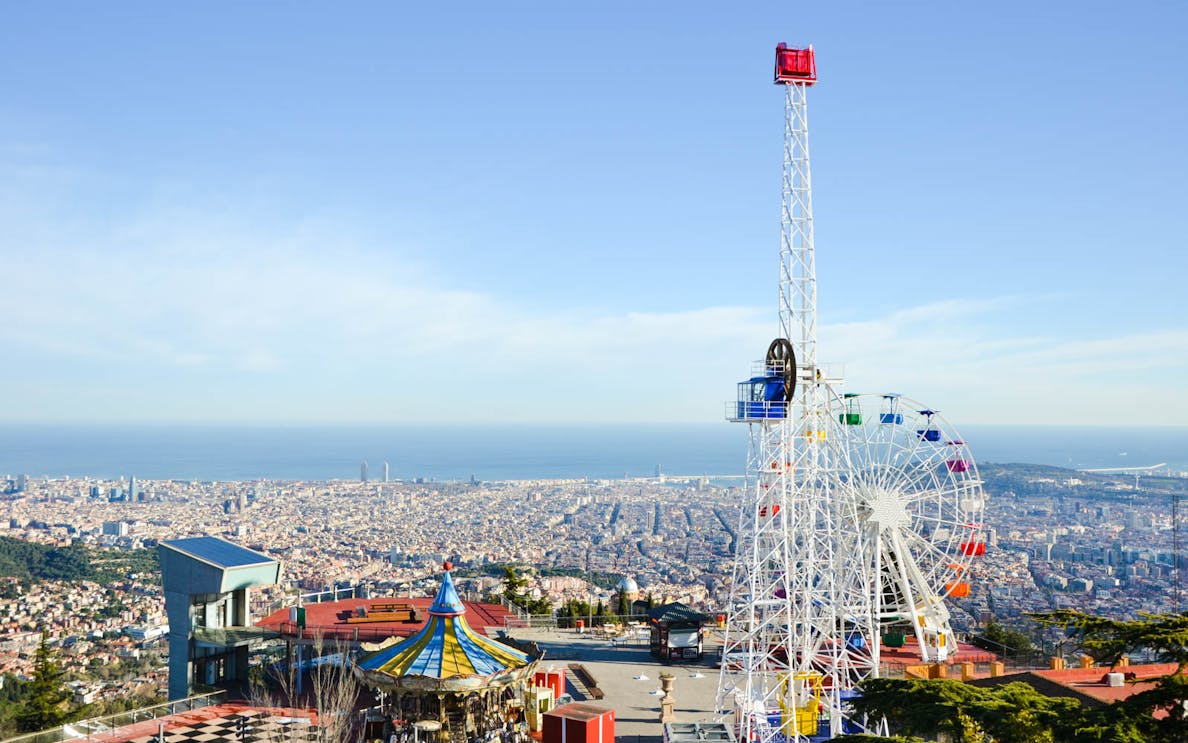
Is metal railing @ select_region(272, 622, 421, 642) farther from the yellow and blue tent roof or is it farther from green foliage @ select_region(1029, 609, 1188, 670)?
green foliage @ select_region(1029, 609, 1188, 670)

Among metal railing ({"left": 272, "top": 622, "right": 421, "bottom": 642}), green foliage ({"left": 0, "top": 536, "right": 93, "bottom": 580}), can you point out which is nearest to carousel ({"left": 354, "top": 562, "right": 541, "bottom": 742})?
metal railing ({"left": 272, "top": 622, "right": 421, "bottom": 642})

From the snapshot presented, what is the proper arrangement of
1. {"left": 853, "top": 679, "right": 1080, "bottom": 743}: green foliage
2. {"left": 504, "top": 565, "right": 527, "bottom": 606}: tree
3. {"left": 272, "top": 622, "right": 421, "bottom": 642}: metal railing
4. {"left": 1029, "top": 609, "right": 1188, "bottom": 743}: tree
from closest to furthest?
{"left": 1029, "top": 609, "right": 1188, "bottom": 743}: tree, {"left": 853, "top": 679, "right": 1080, "bottom": 743}: green foliage, {"left": 272, "top": 622, "right": 421, "bottom": 642}: metal railing, {"left": 504, "top": 565, "right": 527, "bottom": 606}: tree

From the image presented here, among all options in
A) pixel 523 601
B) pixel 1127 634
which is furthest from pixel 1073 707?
pixel 523 601

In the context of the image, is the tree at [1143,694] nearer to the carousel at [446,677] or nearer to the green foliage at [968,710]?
the green foliage at [968,710]

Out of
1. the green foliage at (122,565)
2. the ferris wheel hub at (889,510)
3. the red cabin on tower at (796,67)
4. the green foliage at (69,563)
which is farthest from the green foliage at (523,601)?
the green foliage at (69,563)

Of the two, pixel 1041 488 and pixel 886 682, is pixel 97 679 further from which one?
pixel 1041 488

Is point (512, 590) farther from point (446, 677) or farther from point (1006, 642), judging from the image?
point (446, 677)
